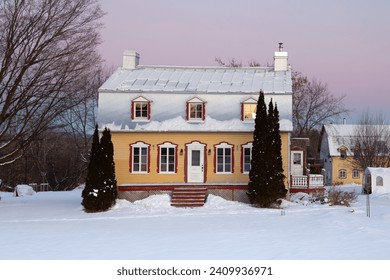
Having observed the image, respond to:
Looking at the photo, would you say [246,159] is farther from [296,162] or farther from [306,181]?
[296,162]

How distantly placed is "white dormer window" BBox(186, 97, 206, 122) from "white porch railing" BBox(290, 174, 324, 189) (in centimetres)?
624

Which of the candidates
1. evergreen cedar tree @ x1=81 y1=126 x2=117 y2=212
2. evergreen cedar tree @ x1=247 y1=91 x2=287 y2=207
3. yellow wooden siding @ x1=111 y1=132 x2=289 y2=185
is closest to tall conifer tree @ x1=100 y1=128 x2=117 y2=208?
evergreen cedar tree @ x1=81 y1=126 x2=117 y2=212

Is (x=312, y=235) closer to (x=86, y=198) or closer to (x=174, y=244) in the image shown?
(x=174, y=244)

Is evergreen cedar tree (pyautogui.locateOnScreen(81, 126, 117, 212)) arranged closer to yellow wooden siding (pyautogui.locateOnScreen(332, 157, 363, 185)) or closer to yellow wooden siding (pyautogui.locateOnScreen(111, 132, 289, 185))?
yellow wooden siding (pyautogui.locateOnScreen(111, 132, 289, 185))

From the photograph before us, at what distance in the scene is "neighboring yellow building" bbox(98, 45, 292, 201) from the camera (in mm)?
26469

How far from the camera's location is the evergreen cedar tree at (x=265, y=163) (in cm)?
2408

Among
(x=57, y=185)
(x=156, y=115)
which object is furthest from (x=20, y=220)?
(x=57, y=185)

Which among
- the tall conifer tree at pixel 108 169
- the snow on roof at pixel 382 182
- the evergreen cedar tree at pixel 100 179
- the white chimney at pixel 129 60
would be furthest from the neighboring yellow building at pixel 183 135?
the snow on roof at pixel 382 182

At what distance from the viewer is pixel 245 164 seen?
26672mm

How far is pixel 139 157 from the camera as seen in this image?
88.1 ft

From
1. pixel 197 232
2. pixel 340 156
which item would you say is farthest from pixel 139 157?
pixel 340 156

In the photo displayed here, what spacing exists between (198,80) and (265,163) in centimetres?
762

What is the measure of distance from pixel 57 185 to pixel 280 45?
94.3 feet

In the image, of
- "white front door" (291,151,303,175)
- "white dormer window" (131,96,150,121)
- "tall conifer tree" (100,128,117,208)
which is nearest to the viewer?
"tall conifer tree" (100,128,117,208)
